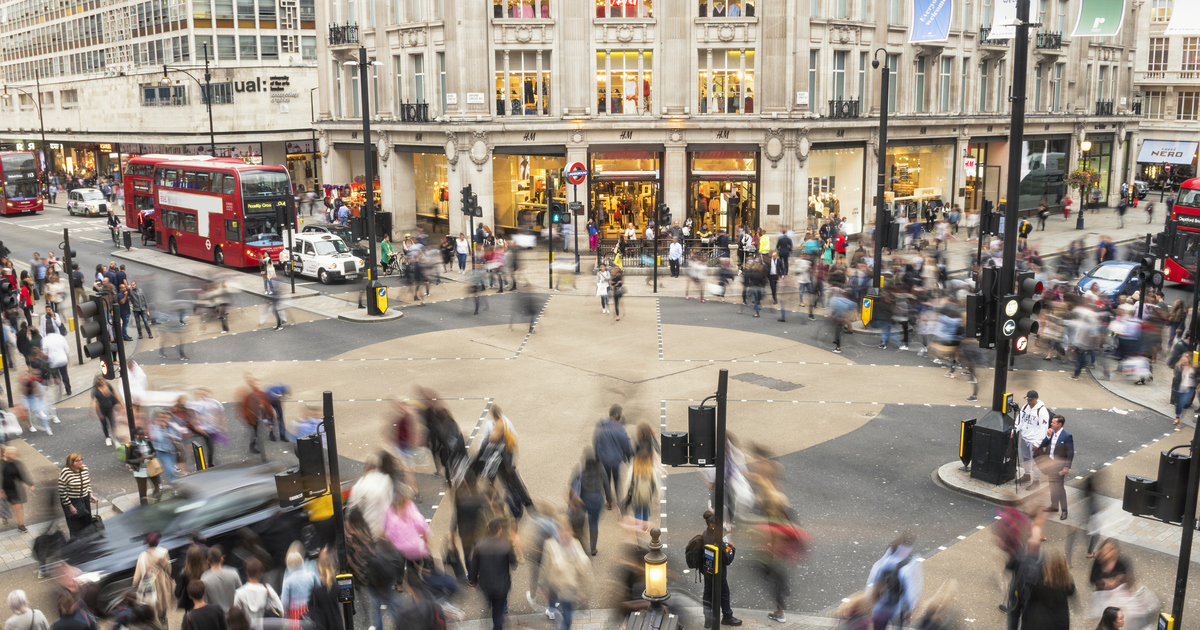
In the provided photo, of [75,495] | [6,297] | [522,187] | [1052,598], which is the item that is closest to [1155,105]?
[522,187]

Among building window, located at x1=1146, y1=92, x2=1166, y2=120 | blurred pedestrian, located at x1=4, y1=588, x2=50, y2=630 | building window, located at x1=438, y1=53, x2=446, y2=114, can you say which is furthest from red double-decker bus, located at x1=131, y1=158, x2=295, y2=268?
building window, located at x1=1146, y1=92, x2=1166, y2=120

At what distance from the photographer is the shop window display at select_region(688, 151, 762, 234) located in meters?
41.5

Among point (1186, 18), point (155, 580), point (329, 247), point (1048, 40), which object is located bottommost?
point (155, 580)

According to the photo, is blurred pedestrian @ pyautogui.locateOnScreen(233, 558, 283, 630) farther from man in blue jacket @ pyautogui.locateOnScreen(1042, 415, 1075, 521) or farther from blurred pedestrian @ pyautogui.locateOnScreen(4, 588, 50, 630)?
man in blue jacket @ pyautogui.locateOnScreen(1042, 415, 1075, 521)

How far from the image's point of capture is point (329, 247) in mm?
34312

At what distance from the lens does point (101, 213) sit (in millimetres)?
57312

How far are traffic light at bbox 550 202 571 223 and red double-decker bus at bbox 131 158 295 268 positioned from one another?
1187cm

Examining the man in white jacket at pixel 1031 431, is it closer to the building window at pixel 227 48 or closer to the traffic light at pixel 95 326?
the traffic light at pixel 95 326

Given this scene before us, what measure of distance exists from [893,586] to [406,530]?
555 cm

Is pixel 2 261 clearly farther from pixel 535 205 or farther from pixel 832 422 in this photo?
pixel 832 422

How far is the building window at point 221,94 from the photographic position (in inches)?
2685

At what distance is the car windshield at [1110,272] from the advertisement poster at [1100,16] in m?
7.94

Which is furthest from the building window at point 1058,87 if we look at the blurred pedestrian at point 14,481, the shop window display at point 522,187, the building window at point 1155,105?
the blurred pedestrian at point 14,481

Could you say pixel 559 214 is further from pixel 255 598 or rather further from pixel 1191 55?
pixel 1191 55
